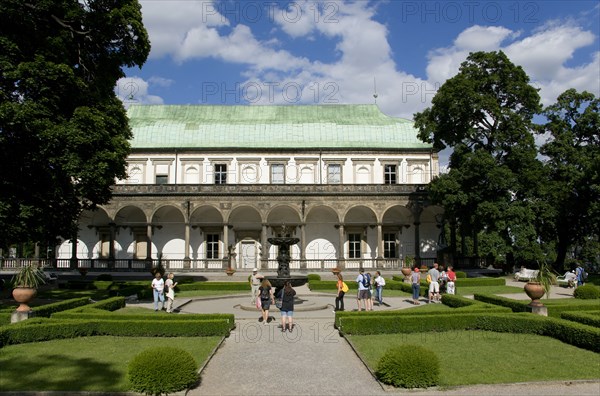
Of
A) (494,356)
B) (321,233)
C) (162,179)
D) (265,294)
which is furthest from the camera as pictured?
(162,179)

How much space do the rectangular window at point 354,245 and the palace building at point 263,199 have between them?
9cm

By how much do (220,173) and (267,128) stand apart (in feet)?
20.0

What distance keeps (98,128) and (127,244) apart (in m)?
24.4

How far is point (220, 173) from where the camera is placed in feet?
149

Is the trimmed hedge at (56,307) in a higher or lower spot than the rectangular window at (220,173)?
lower

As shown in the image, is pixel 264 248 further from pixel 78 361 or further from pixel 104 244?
pixel 78 361

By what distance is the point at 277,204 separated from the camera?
41.7m

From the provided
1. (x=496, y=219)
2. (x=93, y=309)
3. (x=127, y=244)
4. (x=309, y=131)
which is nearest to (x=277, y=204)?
(x=309, y=131)

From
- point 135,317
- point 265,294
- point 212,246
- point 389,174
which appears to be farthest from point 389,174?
point 135,317

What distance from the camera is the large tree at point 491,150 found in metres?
33.5

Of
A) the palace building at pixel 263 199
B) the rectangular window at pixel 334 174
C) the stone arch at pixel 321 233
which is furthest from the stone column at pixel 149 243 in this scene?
the rectangular window at pixel 334 174

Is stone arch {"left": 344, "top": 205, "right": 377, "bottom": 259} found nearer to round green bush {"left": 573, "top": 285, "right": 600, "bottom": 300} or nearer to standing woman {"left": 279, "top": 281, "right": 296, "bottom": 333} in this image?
round green bush {"left": 573, "top": 285, "right": 600, "bottom": 300}

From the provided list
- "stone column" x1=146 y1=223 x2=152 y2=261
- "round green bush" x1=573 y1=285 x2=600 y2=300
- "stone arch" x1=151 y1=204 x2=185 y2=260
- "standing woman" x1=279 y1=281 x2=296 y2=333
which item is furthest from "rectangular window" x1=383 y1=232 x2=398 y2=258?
"standing woman" x1=279 y1=281 x2=296 y2=333

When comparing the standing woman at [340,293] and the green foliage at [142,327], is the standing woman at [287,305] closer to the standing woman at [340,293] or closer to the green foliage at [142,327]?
the green foliage at [142,327]
